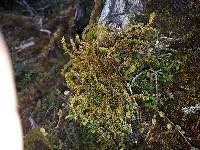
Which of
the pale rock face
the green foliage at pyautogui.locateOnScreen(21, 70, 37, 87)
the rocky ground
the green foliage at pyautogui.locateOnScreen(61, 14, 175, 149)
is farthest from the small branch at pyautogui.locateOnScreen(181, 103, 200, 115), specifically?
the green foliage at pyautogui.locateOnScreen(21, 70, 37, 87)

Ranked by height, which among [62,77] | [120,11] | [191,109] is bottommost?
[62,77]

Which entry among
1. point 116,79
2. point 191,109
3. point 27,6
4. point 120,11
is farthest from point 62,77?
point 191,109

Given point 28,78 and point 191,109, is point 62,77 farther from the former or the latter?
point 191,109

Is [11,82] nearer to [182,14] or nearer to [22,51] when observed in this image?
[22,51]

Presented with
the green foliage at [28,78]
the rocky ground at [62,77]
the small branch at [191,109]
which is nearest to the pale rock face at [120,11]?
the rocky ground at [62,77]

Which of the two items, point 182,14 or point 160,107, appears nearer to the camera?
point 160,107

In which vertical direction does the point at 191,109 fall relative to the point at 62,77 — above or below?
above

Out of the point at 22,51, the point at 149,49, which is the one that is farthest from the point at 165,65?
the point at 22,51

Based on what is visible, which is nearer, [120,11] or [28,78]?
[120,11]
